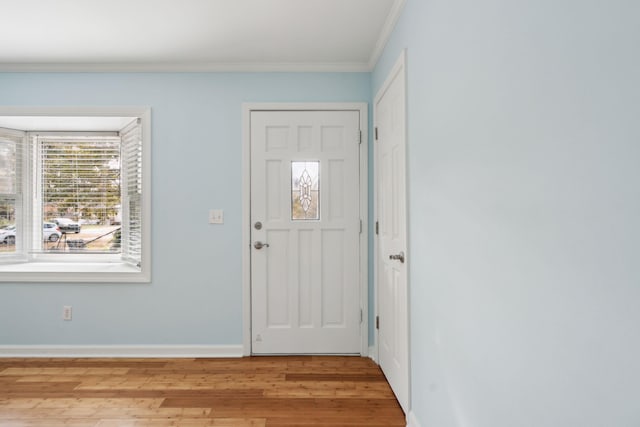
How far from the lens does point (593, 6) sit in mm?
792

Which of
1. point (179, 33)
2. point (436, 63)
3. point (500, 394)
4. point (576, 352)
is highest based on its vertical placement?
point (179, 33)

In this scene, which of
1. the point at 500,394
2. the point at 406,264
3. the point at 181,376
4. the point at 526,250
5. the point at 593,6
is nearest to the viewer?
the point at 593,6

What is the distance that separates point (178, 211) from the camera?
10.7ft

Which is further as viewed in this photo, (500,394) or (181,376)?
(181,376)

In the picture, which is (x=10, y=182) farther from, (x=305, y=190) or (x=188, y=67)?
(x=305, y=190)

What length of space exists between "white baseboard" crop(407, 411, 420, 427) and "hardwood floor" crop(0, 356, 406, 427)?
0.10m

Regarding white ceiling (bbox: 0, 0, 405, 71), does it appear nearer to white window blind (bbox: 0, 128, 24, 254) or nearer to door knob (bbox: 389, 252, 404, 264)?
white window blind (bbox: 0, 128, 24, 254)

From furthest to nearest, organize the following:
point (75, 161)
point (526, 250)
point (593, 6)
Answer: point (75, 161) < point (526, 250) < point (593, 6)

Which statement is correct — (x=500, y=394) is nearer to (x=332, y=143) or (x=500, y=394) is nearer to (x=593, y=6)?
(x=593, y=6)

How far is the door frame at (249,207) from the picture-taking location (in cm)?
325

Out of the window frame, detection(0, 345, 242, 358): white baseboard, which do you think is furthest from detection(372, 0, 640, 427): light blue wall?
the window frame

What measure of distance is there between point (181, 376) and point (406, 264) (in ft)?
6.07

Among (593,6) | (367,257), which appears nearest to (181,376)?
(367,257)

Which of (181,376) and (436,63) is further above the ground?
(436,63)
